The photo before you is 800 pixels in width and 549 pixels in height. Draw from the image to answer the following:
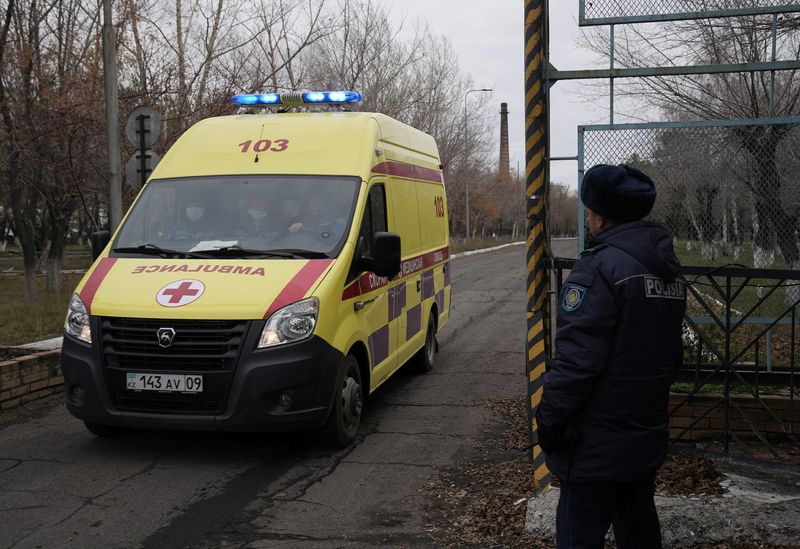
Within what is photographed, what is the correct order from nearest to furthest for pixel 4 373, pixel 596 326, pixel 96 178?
pixel 596 326 < pixel 4 373 < pixel 96 178

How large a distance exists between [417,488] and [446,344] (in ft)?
19.8

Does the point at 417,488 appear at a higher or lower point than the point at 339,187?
lower

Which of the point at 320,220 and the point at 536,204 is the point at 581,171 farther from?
the point at 320,220

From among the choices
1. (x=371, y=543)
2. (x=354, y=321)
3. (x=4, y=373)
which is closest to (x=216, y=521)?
(x=371, y=543)

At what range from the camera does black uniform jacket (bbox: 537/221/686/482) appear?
9.03 ft

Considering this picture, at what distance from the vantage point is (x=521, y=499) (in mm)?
4859

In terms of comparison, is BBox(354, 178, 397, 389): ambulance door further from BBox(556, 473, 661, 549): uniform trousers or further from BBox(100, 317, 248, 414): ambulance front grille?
BBox(556, 473, 661, 549): uniform trousers

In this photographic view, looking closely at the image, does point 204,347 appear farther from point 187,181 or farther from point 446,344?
point 446,344

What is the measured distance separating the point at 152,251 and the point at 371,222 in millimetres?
1806

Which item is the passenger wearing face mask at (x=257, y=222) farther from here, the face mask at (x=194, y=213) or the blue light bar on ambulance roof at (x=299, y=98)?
the blue light bar on ambulance roof at (x=299, y=98)

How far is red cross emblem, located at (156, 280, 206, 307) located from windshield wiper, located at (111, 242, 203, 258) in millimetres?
497

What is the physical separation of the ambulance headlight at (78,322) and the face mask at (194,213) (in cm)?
113

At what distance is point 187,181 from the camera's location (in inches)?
270

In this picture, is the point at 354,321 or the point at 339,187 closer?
the point at 354,321
